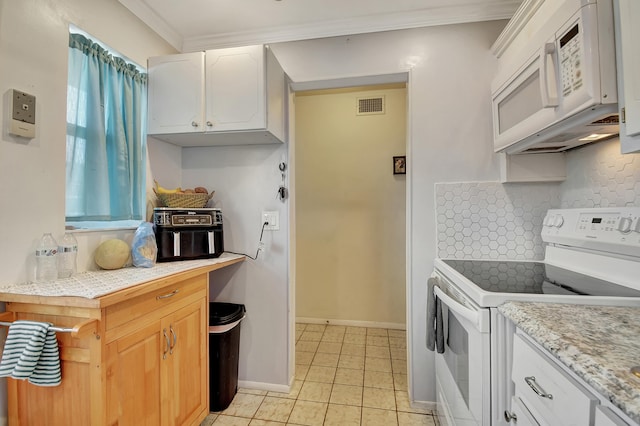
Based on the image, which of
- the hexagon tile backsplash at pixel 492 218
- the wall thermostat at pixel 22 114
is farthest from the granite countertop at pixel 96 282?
the hexagon tile backsplash at pixel 492 218

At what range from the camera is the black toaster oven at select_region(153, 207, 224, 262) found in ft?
5.29

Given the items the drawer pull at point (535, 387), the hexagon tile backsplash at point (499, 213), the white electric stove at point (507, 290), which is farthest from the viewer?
the hexagon tile backsplash at point (499, 213)

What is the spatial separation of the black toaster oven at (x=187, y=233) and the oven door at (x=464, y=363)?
4.53 ft

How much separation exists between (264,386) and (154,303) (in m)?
1.18

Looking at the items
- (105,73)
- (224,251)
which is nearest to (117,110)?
(105,73)

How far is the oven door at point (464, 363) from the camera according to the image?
3.15ft

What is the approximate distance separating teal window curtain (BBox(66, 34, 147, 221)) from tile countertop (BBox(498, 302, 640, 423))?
1.92m

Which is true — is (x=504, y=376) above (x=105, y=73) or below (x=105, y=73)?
below

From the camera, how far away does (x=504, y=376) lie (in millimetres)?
932

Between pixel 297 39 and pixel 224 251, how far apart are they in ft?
5.24

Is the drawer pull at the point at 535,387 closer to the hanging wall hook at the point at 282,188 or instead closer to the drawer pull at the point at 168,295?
the drawer pull at the point at 168,295

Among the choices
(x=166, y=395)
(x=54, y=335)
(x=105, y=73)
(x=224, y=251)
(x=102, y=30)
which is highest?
(x=102, y=30)

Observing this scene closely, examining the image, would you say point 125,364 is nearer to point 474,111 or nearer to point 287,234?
point 287,234

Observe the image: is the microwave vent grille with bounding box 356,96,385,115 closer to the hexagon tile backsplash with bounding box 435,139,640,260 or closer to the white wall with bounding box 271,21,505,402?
the white wall with bounding box 271,21,505,402
